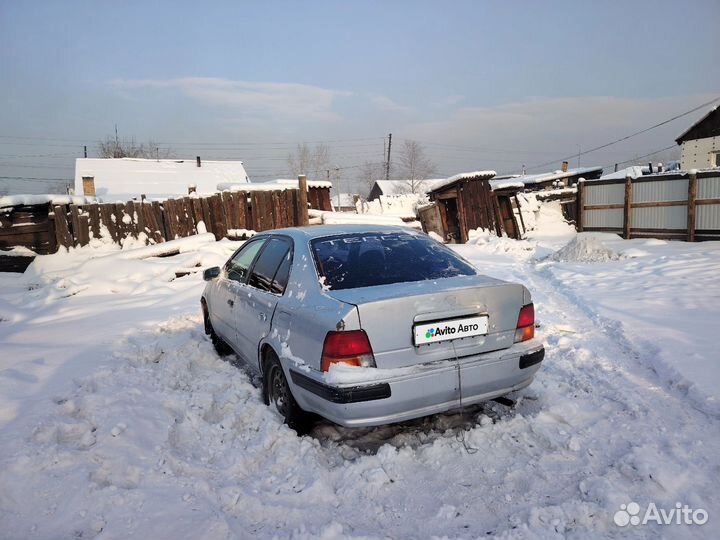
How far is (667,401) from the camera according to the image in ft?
11.3

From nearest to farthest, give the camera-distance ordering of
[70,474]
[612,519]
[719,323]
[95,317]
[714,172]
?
1. [612,519]
2. [70,474]
3. [719,323]
4. [95,317]
5. [714,172]

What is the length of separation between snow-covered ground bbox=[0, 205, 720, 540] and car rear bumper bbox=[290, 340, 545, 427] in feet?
1.06

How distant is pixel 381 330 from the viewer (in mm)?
2758

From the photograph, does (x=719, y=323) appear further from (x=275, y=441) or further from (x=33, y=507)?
(x=33, y=507)

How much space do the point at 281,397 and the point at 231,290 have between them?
5.00 ft

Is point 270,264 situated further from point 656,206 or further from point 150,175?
point 150,175

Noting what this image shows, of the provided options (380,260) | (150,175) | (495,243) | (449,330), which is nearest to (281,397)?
(380,260)

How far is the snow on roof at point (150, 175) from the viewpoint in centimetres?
2734

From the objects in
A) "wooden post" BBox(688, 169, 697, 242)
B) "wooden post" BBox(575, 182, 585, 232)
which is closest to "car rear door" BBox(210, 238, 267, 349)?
"wooden post" BBox(688, 169, 697, 242)

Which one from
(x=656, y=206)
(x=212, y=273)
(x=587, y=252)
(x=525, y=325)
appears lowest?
(x=587, y=252)

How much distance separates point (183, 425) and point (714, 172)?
14155 millimetres

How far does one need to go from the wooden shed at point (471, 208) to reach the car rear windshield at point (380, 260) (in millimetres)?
12532

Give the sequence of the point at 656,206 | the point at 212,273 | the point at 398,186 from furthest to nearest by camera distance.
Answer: the point at 398,186 → the point at 656,206 → the point at 212,273

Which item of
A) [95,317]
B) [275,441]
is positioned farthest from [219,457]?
[95,317]
